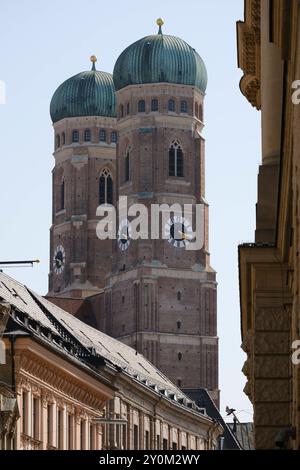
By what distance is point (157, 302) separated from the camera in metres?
A: 198

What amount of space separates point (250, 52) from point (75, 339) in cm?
4625

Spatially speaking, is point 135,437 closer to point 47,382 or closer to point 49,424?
point 49,424

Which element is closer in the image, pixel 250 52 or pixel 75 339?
pixel 250 52

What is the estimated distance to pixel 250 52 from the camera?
53969mm

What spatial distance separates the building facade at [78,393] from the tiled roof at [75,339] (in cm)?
7

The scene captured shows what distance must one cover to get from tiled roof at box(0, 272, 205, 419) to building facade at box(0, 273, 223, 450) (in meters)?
0.07

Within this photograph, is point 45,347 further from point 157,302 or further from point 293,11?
point 157,302

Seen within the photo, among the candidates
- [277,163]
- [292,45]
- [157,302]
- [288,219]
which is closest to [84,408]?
[277,163]

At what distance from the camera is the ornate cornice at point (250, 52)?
1996 inches

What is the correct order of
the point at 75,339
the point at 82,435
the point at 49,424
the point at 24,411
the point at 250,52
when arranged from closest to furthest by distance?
the point at 250,52 < the point at 24,411 < the point at 49,424 < the point at 82,435 < the point at 75,339

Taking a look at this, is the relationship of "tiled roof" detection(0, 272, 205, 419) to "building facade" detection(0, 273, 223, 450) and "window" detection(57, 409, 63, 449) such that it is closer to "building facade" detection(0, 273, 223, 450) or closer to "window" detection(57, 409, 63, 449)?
"building facade" detection(0, 273, 223, 450)

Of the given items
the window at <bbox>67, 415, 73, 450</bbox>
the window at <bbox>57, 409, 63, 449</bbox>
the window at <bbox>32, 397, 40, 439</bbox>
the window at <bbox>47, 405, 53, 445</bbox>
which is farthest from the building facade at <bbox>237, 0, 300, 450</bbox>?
the window at <bbox>67, 415, 73, 450</bbox>

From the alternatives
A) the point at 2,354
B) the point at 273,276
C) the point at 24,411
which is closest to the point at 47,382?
the point at 24,411
